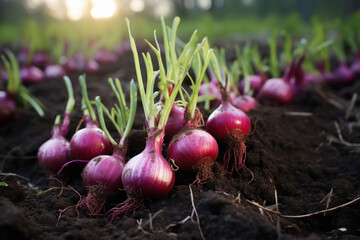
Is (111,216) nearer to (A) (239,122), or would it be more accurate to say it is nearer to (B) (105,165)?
(B) (105,165)

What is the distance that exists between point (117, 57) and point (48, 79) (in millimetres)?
2011

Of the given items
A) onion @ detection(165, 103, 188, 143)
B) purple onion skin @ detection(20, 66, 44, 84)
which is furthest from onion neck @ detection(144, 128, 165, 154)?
purple onion skin @ detection(20, 66, 44, 84)

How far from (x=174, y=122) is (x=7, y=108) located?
212cm

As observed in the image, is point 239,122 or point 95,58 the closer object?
point 239,122

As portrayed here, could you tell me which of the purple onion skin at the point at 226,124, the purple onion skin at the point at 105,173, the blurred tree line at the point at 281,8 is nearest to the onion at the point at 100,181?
the purple onion skin at the point at 105,173

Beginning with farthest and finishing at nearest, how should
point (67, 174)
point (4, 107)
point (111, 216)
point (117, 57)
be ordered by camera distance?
1. point (117, 57)
2. point (4, 107)
3. point (67, 174)
4. point (111, 216)

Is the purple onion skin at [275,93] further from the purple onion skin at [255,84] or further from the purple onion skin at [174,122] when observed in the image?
the purple onion skin at [174,122]

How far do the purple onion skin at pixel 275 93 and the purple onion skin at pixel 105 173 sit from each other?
1604mm

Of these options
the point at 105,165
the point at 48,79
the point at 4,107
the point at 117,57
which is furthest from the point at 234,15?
the point at 105,165

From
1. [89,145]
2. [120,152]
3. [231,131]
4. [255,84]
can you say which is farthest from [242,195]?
[255,84]

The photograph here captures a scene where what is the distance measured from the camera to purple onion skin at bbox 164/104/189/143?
70.2 inches

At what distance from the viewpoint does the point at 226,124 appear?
1751mm

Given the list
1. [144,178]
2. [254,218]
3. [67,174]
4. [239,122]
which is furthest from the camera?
[67,174]

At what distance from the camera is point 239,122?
69.9 inches
